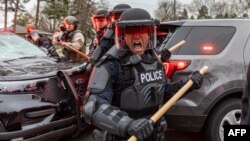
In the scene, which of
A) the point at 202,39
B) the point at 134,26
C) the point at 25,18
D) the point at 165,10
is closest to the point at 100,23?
the point at 202,39

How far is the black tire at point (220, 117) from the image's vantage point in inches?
174

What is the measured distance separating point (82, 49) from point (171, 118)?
2.99 m

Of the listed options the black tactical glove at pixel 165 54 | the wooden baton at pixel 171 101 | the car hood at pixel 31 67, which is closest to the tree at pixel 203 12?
the car hood at pixel 31 67

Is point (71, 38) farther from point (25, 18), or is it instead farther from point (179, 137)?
point (25, 18)

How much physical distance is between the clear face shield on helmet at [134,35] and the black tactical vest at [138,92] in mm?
120

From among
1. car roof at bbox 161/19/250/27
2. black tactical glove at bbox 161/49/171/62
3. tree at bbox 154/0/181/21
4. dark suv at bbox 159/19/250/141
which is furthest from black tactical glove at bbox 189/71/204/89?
tree at bbox 154/0/181/21

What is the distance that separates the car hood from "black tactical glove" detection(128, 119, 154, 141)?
2.43 meters

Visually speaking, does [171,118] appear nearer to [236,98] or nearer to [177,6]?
[236,98]

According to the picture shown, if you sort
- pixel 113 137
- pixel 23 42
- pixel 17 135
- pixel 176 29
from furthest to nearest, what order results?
pixel 23 42, pixel 176 29, pixel 17 135, pixel 113 137

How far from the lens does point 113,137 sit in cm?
278

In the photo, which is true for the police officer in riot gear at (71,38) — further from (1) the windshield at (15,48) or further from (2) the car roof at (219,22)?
(2) the car roof at (219,22)

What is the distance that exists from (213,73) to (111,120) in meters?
2.26

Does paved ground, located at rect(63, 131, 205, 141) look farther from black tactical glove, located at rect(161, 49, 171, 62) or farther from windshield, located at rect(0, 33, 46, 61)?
black tactical glove, located at rect(161, 49, 171, 62)

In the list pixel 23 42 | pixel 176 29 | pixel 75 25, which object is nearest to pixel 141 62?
pixel 176 29
